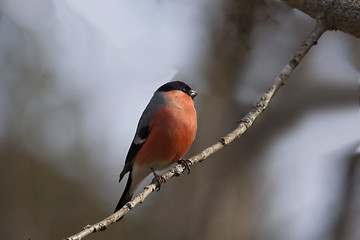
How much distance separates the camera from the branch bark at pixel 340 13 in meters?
2.79

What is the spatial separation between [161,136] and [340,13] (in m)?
1.49

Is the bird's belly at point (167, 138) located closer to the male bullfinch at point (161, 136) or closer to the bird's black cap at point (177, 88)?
the male bullfinch at point (161, 136)

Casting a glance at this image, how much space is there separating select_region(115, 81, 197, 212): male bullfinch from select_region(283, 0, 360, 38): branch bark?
3.82 ft

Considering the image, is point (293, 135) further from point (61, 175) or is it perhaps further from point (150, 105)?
point (61, 175)

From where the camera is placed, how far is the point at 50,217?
516 centimetres

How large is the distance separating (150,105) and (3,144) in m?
2.74

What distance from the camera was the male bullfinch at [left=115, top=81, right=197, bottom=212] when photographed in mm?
3246

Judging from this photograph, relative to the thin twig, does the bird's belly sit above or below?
above

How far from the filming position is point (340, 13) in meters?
2.82

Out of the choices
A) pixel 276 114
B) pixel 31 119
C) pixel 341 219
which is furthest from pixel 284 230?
pixel 31 119

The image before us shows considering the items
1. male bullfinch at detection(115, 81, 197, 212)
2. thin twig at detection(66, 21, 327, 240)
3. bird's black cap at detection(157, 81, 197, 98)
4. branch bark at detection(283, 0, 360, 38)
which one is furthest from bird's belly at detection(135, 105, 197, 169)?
branch bark at detection(283, 0, 360, 38)

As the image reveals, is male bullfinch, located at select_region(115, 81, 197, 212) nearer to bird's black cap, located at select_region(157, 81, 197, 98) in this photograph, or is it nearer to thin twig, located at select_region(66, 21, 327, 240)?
bird's black cap, located at select_region(157, 81, 197, 98)

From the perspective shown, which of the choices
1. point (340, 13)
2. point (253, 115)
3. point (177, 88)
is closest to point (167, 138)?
point (177, 88)

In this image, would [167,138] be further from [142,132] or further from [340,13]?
[340,13]
